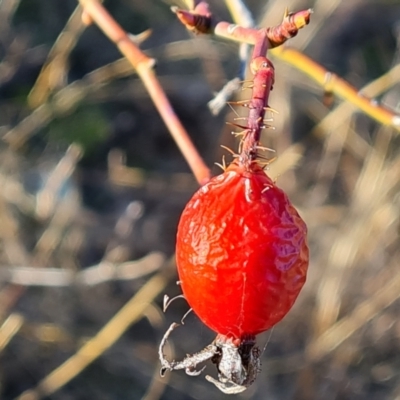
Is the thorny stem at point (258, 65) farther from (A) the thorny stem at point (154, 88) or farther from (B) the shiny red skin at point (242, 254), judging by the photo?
(A) the thorny stem at point (154, 88)

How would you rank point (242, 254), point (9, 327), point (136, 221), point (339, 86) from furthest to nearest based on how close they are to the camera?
point (136, 221) < point (9, 327) < point (339, 86) < point (242, 254)

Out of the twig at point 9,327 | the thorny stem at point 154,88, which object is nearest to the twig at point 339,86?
the thorny stem at point 154,88

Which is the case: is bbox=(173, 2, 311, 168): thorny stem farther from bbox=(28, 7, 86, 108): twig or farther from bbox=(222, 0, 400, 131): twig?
bbox=(28, 7, 86, 108): twig

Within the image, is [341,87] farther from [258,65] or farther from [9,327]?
[9,327]

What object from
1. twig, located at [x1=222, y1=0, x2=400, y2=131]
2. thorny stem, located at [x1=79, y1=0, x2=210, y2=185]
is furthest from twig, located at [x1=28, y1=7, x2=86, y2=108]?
twig, located at [x1=222, y1=0, x2=400, y2=131]

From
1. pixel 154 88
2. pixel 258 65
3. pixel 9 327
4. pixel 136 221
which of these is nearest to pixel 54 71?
pixel 136 221

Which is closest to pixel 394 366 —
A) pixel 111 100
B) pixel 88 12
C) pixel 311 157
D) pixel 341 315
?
pixel 341 315

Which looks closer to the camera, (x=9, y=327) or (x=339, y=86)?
(x=339, y=86)
